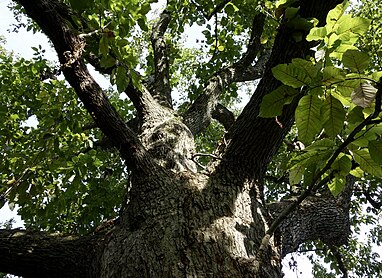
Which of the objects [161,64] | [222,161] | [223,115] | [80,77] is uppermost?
[161,64]

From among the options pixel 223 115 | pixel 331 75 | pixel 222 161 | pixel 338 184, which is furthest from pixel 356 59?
pixel 223 115

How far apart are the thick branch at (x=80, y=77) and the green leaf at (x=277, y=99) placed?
128 centimetres

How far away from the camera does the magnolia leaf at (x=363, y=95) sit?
93 centimetres

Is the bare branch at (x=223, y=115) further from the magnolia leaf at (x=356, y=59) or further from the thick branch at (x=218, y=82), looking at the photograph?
the magnolia leaf at (x=356, y=59)

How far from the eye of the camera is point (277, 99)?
1.09 metres

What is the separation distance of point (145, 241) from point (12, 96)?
4.78 metres

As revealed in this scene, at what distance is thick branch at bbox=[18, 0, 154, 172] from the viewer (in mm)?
1853

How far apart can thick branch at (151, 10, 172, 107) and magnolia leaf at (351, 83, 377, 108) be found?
3401 millimetres

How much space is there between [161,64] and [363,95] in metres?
4.16

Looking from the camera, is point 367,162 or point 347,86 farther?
point 367,162

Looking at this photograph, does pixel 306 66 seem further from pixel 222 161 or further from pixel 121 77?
pixel 222 161

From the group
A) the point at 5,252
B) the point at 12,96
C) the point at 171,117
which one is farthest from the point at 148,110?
the point at 12,96

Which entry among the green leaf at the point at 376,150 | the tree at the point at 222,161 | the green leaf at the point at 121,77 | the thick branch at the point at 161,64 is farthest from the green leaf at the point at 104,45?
the thick branch at the point at 161,64

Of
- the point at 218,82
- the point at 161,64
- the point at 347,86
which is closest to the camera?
the point at 347,86
